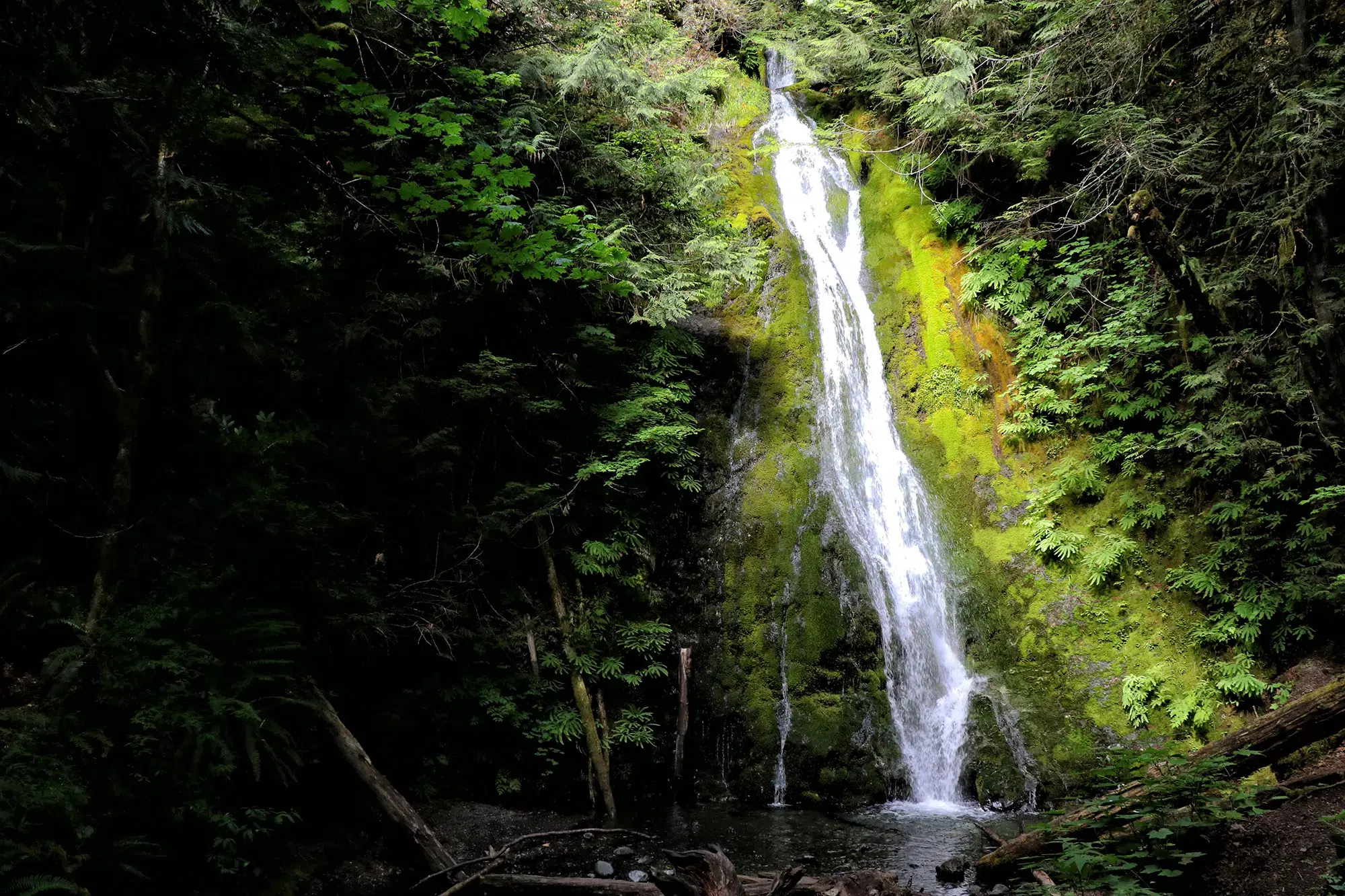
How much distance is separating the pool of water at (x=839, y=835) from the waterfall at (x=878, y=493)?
0.70 meters

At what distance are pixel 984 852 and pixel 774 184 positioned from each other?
484 inches

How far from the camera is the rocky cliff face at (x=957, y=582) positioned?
7.85 metres

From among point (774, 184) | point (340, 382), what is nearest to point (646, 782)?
point (340, 382)

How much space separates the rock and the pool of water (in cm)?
6

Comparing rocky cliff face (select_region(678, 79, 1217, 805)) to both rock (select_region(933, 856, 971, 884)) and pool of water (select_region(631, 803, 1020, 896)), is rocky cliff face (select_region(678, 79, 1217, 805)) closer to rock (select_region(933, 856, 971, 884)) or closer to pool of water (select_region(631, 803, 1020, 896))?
pool of water (select_region(631, 803, 1020, 896))

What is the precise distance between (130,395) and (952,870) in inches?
272

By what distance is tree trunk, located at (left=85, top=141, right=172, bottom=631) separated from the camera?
4.09 m

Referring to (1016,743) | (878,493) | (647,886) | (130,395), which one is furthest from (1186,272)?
(130,395)

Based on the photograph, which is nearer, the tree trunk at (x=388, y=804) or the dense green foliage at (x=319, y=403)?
the dense green foliage at (x=319, y=403)

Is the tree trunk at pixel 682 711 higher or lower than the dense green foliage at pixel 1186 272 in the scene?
lower

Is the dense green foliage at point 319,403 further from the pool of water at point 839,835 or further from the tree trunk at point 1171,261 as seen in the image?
the tree trunk at point 1171,261

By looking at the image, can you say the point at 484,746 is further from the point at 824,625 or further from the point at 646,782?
the point at 824,625

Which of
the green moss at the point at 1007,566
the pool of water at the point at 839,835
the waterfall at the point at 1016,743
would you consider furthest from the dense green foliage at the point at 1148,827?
the green moss at the point at 1007,566

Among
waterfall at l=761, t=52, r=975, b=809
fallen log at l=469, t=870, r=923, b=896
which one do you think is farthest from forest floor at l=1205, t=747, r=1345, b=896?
waterfall at l=761, t=52, r=975, b=809
